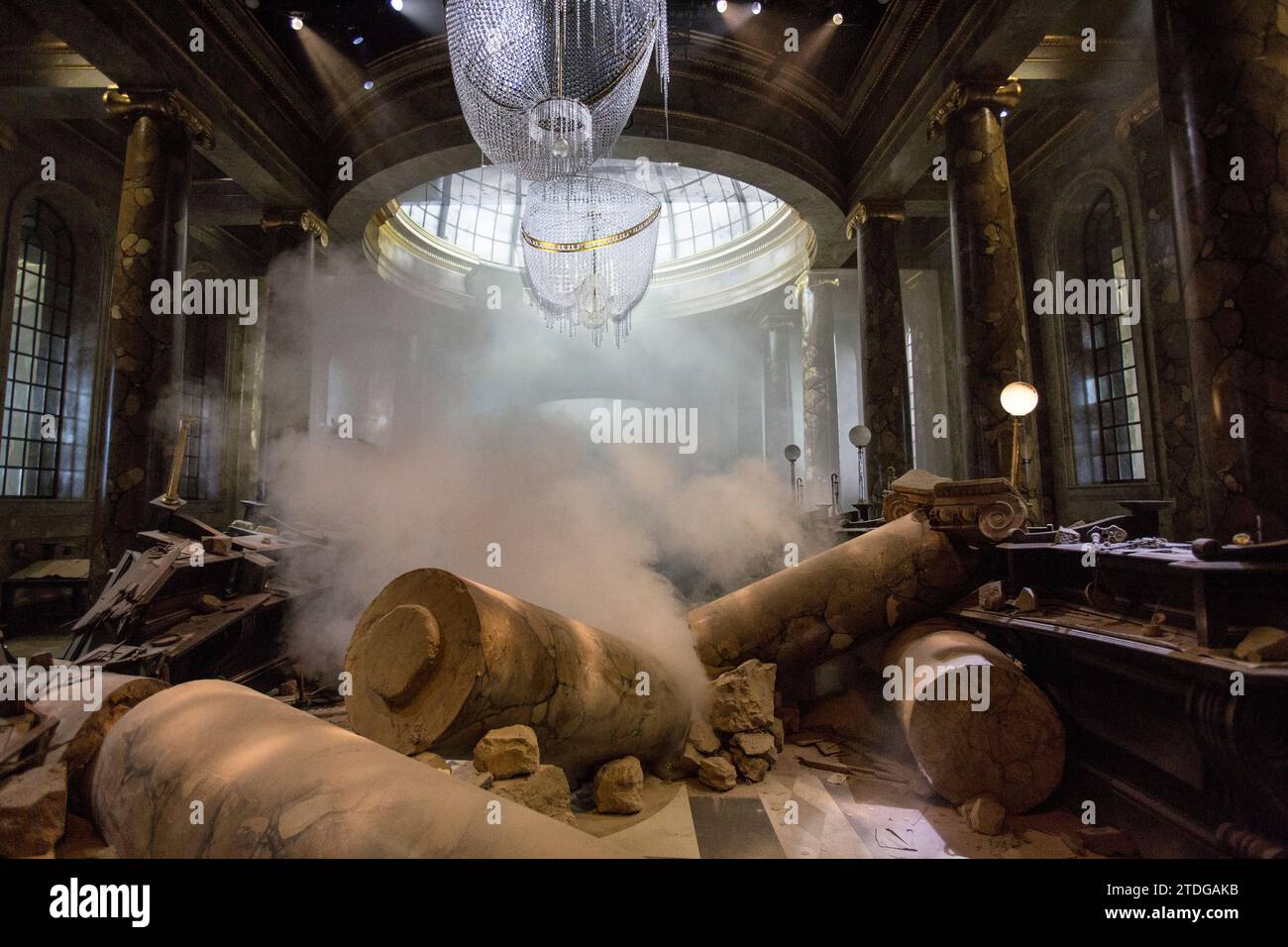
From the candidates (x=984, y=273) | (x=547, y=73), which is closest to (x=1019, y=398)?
(x=984, y=273)

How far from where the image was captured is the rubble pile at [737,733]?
391 centimetres

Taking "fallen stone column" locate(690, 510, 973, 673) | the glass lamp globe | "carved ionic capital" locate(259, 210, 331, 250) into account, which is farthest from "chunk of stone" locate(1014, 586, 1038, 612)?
"carved ionic capital" locate(259, 210, 331, 250)

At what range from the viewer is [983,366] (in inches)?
247

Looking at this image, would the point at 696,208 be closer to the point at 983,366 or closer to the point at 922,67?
the point at 922,67

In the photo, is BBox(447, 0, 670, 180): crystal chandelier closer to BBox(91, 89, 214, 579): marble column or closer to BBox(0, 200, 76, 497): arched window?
BBox(91, 89, 214, 579): marble column

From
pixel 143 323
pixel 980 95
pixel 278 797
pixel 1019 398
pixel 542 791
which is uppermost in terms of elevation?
pixel 980 95

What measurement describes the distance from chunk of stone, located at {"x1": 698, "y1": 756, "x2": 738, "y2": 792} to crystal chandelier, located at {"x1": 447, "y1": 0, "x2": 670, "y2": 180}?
4.96 meters

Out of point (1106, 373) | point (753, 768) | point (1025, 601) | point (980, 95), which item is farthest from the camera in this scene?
point (1106, 373)

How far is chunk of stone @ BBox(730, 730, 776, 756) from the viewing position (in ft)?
13.1

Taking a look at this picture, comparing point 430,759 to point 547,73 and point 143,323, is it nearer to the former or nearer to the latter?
point 547,73

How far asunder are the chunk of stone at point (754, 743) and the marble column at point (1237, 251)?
287 cm

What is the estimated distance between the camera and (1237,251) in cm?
350

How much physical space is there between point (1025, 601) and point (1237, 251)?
2.34m
